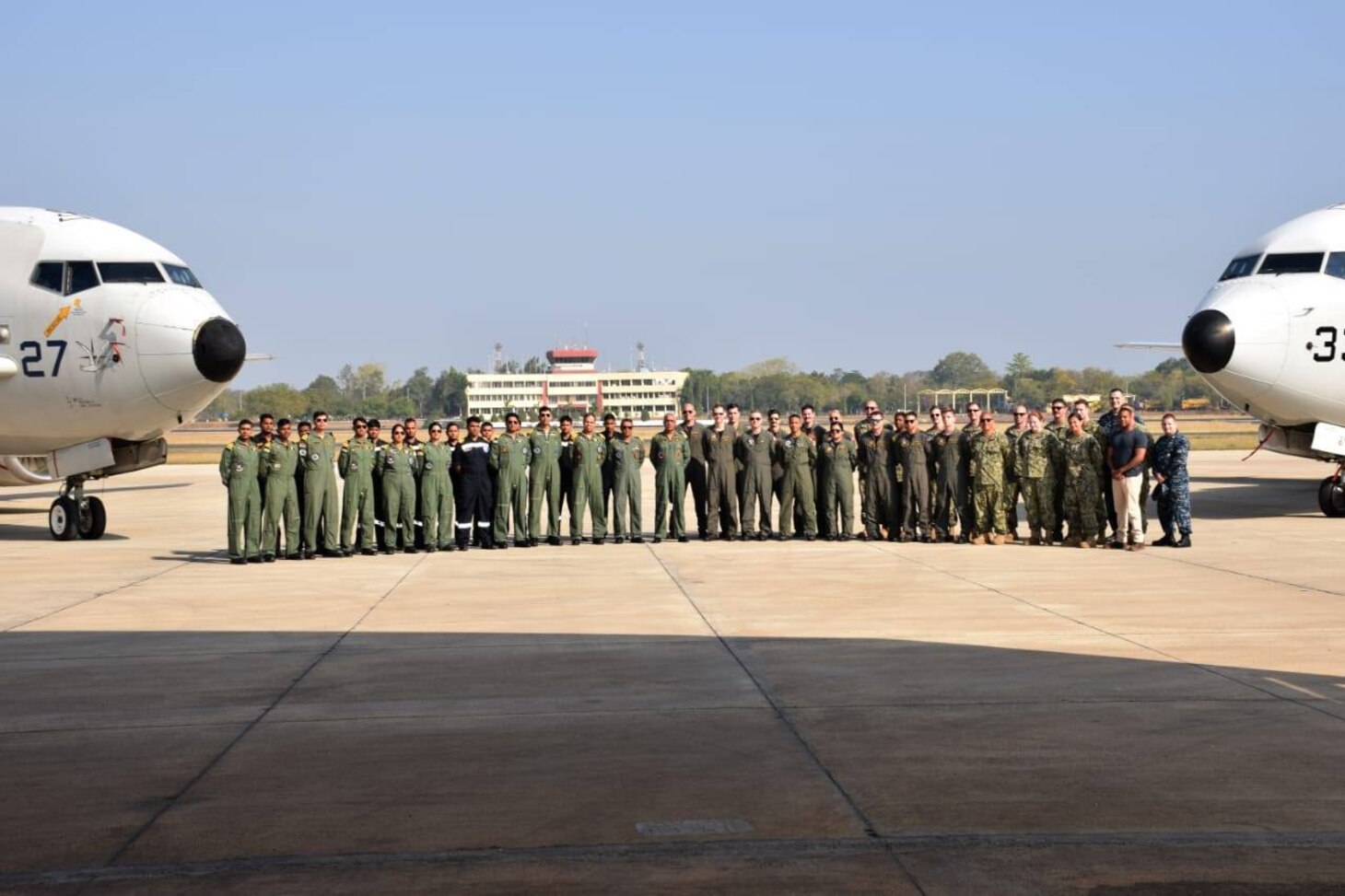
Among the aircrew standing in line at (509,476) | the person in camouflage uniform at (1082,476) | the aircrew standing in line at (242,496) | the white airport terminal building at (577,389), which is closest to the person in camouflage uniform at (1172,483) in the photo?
the person in camouflage uniform at (1082,476)

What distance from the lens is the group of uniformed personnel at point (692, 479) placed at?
1822 centimetres

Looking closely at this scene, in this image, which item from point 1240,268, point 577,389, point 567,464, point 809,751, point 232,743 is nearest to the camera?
point 809,751

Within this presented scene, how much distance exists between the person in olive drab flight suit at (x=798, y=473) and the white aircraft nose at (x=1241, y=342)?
4.99 metres

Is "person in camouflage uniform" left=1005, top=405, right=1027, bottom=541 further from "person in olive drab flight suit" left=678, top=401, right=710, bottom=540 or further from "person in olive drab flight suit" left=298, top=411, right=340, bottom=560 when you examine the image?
"person in olive drab flight suit" left=298, top=411, right=340, bottom=560

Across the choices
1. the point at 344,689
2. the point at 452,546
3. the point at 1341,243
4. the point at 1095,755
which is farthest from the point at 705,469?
the point at 1095,755

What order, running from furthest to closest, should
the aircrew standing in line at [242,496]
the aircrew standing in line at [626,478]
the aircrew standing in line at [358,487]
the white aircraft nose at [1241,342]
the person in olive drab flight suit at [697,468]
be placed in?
the person in olive drab flight suit at [697,468] < the aircrew standing in line at [626,478] < the white aircraft nose at [1241,342] < the aircrew standing in line at [358,487] < the aircrew standing in line at [242,496]

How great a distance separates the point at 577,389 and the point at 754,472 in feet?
525

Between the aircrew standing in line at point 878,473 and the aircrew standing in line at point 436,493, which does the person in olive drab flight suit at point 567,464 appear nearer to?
the aircrew standing in line at point 436,493

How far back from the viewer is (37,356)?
19.5 meters

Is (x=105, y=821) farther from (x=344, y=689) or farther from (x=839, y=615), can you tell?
(x=839, y=615)

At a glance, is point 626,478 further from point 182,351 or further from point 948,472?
point 182,351

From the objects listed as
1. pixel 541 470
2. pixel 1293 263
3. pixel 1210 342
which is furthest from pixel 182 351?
pixel 1293 263

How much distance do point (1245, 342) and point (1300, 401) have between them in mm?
1229

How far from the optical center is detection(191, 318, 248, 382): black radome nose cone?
19.0 m
